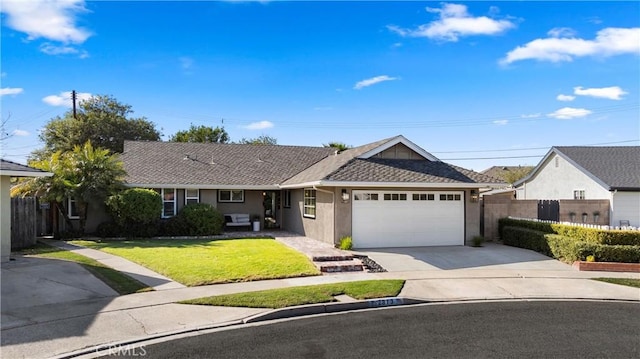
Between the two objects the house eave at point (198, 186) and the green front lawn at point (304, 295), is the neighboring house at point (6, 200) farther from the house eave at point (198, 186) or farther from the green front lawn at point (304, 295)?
the green front lawn at point (304, 295)

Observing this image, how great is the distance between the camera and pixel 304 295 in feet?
29.9

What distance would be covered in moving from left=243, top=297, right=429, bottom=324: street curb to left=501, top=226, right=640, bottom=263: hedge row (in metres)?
7.23

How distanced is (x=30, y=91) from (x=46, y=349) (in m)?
16.5

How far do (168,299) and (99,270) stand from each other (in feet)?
12.2

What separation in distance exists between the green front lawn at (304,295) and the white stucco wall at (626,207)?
723 inches

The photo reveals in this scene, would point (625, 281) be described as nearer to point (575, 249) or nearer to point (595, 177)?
point (575, 249)

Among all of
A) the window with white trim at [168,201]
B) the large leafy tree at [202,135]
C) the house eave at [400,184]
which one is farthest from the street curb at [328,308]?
the large leafy tree at [202,135]

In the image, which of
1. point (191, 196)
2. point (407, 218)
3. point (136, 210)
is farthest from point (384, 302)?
point (191, 196)

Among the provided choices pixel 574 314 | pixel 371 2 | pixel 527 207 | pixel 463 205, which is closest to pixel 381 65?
pixel 371 2

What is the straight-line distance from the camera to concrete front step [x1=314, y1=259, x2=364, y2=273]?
39.9ft

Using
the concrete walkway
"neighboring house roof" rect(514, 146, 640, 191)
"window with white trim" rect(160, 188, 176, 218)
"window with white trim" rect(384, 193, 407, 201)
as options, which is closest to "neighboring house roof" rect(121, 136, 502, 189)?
"window with white trim" rect(160, 188, 176, 218)

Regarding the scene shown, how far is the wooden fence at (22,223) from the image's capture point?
15484 millimetres

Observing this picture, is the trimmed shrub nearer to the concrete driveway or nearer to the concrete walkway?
the concrete walkway

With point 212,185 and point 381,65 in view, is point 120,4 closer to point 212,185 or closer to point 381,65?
point 212,185
